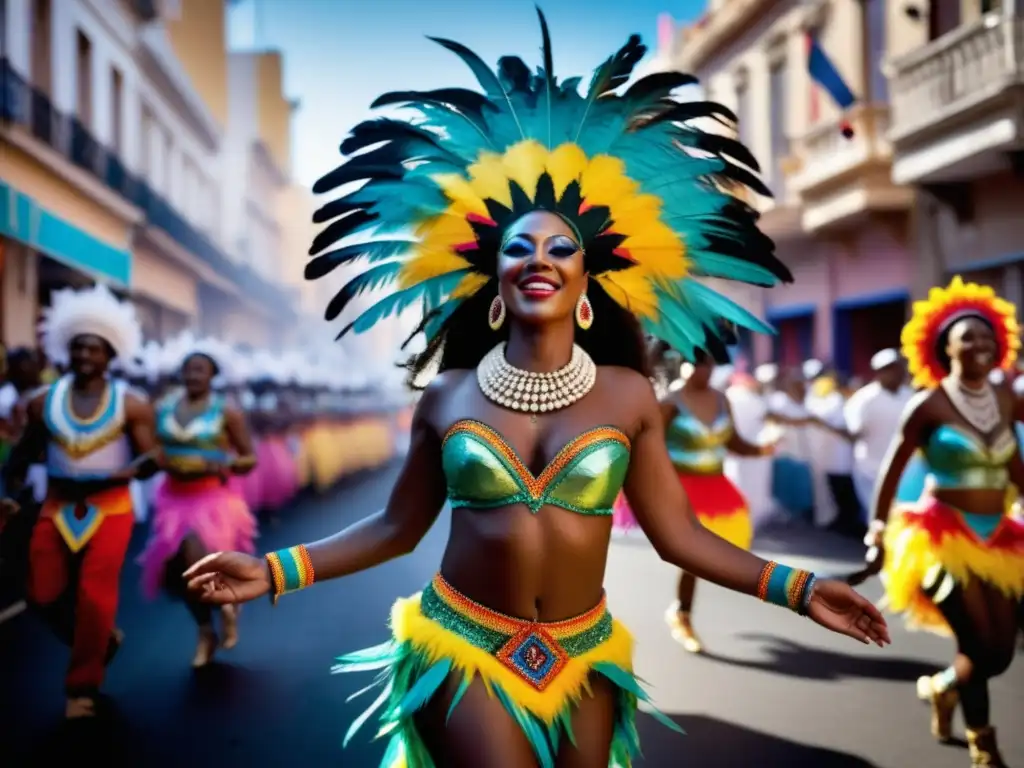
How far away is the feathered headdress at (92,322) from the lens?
614 cm

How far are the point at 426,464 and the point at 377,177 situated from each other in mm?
919

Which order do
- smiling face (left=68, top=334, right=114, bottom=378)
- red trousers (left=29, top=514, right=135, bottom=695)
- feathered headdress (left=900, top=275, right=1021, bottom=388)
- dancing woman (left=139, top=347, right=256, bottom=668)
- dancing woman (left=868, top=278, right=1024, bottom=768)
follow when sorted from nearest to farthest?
dancing woman (left=868, top=278, right=1024, bottom=768) → feathered headdress (left=900, top=275, right=1021, bottom=388) → red trousers (left=29, top=514, right=135, bottom=695) → smiling face (left=68, top=334, right=114, bottom=378) → dancing woman (left=139, top=347, right=256, bottom=668)

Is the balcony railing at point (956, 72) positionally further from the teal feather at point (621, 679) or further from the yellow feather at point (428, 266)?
the teal feather at point (621, 679)

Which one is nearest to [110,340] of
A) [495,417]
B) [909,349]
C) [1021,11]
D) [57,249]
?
[495,417]

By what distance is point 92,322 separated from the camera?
6.13 metres

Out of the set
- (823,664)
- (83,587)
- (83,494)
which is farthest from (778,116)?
(83,587)

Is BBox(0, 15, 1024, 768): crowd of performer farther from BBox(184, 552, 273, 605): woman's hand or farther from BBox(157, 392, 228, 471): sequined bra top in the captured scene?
BBox(157, 392, 228, 471): sequined bra top

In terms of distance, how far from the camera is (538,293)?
3.02m

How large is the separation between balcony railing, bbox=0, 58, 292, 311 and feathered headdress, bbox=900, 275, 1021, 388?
14.7 m

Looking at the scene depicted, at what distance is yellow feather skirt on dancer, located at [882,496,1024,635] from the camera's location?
187 inches

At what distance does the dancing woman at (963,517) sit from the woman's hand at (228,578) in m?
2.96

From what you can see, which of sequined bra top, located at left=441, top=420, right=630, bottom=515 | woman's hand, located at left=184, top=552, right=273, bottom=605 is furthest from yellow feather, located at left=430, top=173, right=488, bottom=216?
woman's hand, located at left=184, top=552, right=273, bottom=605

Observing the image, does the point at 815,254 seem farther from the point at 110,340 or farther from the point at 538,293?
the point at 538,293

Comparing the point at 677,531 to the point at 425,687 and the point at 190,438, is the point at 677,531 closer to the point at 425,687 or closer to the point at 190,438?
the point at 425,687
